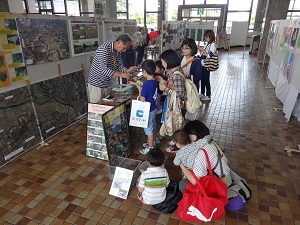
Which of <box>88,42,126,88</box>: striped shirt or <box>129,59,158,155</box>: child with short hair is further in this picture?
<box>88,42,126,88</box>: striped shirt

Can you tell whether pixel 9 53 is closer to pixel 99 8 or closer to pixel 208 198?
pixel 99 8

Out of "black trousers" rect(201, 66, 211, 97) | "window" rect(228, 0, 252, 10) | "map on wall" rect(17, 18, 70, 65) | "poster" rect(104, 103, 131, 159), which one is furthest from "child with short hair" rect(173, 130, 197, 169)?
"window" rect(228, 0, 252, 10)

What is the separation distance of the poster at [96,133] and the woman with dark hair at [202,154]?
45.8 inches

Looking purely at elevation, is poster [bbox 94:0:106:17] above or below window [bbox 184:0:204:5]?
below

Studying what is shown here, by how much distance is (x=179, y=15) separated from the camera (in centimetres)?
1647

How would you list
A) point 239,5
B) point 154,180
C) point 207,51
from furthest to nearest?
point 239,5 → point 207,51 → point 154,180

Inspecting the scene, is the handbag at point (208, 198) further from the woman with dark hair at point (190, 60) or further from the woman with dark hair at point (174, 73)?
the woman with dark hair at point (190, 60)

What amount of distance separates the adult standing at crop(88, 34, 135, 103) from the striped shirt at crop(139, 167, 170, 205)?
63.6 inches

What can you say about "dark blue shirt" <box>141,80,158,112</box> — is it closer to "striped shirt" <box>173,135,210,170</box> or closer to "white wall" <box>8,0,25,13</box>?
"striped shirt" <box>173,135,210,170</box>

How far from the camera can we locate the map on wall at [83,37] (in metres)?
3.70

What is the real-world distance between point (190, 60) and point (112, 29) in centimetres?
186

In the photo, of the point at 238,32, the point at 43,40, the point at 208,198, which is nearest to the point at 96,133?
the point at 43,40

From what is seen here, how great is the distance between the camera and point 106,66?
10.5 ft

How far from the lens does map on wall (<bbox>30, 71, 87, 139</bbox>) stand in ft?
10.8
